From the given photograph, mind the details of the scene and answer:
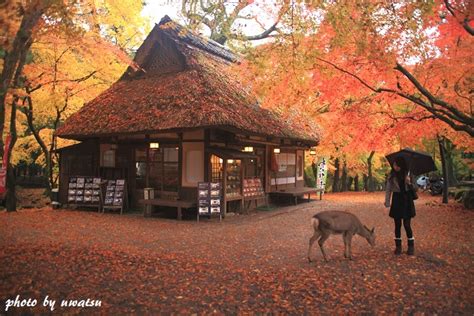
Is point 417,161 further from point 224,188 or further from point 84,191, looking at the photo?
point 84,191

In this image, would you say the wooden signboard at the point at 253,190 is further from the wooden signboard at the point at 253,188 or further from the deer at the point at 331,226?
the deer at the point at 331,226

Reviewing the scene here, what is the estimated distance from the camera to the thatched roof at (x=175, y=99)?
1130 centimetres

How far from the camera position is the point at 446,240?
8.33m

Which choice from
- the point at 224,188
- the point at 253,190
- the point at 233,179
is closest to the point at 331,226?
the point at 224,188

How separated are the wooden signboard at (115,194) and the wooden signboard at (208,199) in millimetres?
3753

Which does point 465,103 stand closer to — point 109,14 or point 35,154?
point 109,14

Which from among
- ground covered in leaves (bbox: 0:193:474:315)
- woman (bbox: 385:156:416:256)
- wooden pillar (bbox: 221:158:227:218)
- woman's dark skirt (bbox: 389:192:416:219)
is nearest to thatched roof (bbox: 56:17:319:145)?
wooden pillar (bbox: 221:158:227:218)

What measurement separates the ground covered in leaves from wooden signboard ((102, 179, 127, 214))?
318 cm

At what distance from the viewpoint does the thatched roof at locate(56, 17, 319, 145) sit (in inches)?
445

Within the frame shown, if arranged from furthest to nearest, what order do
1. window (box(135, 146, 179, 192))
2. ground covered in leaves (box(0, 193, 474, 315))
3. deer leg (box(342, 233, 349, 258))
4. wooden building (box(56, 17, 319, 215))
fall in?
window (box(135, 146, 179, 192)) < wooden building (box(56, 17, 319, 215)) < deer leg (box(342, 233, 349, 258)) < ground covered in leaves (box(0, 193, 474, 315))

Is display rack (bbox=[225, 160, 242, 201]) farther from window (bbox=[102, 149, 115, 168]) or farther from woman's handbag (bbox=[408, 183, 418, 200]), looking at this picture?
woman's handbag (bbox=[408, 183, 418, 200])

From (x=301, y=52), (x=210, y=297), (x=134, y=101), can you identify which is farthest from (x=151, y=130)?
(x=210, y=297)

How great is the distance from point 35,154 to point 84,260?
22944mm

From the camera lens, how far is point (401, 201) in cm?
685
